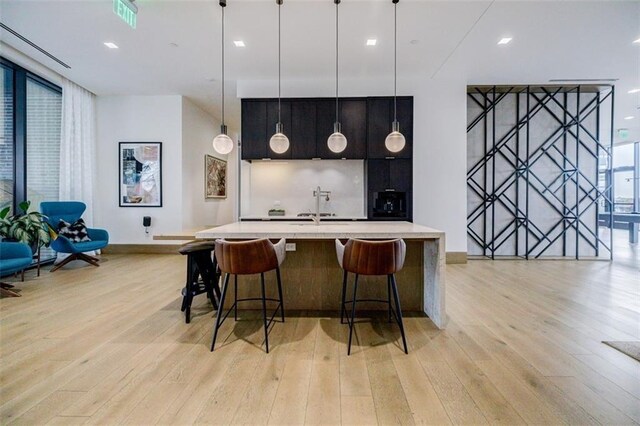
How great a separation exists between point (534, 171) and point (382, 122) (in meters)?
3.33

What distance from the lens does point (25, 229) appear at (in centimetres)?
406

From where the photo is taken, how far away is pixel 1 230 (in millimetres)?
3996

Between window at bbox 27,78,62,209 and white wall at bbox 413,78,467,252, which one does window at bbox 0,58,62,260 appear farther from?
white wall at bbox 413,78,467,252

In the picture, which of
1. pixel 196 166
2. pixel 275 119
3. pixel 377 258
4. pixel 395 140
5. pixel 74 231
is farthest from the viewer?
pixel 196 166

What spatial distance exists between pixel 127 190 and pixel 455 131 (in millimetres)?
6526

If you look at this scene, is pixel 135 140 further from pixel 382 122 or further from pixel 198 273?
pixel 382 122

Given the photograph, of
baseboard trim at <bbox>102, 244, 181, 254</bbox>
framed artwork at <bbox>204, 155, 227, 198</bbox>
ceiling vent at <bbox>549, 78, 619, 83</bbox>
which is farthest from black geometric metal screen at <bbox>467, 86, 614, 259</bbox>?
baseboard trim at <bbox>102, 244, 181, 254</bbox>

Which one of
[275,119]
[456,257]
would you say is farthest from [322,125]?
[456,257]

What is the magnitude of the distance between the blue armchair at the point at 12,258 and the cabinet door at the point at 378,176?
4.91 metres

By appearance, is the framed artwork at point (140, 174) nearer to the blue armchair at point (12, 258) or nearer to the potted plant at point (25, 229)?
the potted plant at point (25, 229)

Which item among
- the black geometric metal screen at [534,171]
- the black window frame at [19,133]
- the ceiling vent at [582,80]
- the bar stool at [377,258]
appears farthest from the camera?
the black geometric metal screen at [534,171]

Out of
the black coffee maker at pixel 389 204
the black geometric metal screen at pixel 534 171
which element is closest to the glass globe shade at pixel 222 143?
the black coffee maker at pixel 389 204

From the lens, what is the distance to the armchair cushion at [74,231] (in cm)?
493

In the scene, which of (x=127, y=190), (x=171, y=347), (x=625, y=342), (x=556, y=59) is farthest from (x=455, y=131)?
(x=127, y=190)
